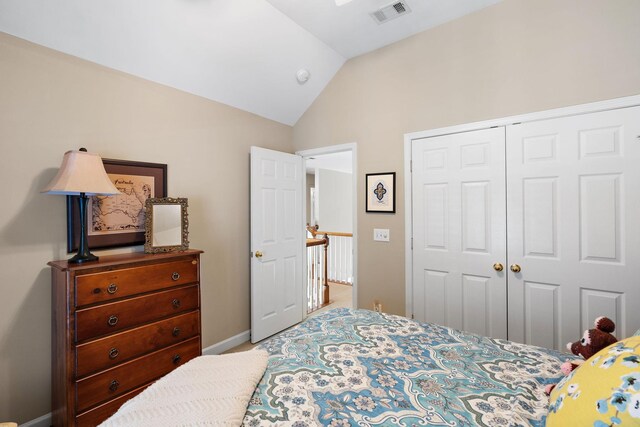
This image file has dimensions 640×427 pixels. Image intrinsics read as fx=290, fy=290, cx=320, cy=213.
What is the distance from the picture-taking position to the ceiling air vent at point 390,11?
2.37 m

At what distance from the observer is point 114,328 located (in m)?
1.83

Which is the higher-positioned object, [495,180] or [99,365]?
[495,180]

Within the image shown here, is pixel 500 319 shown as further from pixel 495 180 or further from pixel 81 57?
pixel 81 57

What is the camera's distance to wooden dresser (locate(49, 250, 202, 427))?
5.47 ft

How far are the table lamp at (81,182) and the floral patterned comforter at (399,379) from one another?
1.36 metres

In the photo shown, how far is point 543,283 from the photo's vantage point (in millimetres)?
2193

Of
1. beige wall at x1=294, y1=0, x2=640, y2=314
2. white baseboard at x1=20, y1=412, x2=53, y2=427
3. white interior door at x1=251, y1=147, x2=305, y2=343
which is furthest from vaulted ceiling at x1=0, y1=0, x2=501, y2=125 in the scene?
white baseboard at x1=20, y1=412, x2=53, y2=427

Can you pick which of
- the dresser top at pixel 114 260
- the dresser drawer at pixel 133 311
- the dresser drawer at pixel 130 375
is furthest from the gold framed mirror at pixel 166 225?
the dresser drawer at pixel 130 375

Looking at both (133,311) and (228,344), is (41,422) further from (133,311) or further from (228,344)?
(228,344)

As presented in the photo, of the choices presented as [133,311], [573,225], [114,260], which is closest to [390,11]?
[573,225]

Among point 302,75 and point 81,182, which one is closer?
point 81,182

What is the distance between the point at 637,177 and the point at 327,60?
8.92ft

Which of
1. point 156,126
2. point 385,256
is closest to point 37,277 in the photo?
point 156,126

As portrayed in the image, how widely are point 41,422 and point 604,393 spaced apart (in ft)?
9.50
